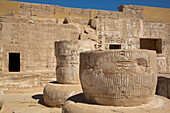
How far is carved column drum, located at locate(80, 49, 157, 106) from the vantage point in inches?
93.8

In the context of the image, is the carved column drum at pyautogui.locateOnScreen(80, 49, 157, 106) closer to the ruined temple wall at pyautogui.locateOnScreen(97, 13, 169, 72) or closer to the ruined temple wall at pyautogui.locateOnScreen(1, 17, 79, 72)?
the ruined temple wall at pyautogui.locateOnScreen(1, 17, 79, 72)

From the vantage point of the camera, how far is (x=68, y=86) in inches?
199

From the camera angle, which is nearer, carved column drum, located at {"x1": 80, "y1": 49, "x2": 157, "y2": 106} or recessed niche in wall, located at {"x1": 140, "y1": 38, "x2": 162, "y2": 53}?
carved column drum, located at {"x1": 80, "y1": 49, "x2": 157, "y2": 106}

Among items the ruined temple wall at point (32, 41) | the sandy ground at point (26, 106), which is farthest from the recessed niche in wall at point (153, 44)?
the sandy ground at point (26, 106)

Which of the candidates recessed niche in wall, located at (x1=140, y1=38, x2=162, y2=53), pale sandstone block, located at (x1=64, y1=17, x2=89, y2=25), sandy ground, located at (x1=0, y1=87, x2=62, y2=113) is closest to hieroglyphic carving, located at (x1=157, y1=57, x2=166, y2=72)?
recessed niche in wall, located at (x1=140, y1=38, x2=162, y2=53)

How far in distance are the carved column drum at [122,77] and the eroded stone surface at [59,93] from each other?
2296mm

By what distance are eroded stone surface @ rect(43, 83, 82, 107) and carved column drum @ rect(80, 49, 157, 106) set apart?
2.30 meters

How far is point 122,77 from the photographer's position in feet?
7.80

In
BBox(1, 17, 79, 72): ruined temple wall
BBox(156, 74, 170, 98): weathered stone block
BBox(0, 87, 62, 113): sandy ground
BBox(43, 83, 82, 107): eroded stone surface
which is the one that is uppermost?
BBox(1, 17, 79, 72): ruined temple wall

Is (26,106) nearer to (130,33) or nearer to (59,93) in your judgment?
(59,93)

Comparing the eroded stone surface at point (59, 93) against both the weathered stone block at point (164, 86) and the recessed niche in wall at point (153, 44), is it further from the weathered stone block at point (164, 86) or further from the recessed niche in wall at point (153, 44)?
the recessed niche in wall at point (153, 44)

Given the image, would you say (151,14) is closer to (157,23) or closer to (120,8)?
(120,8)

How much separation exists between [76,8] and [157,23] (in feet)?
18.4

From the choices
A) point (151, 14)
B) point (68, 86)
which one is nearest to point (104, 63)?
point (68, 86)
